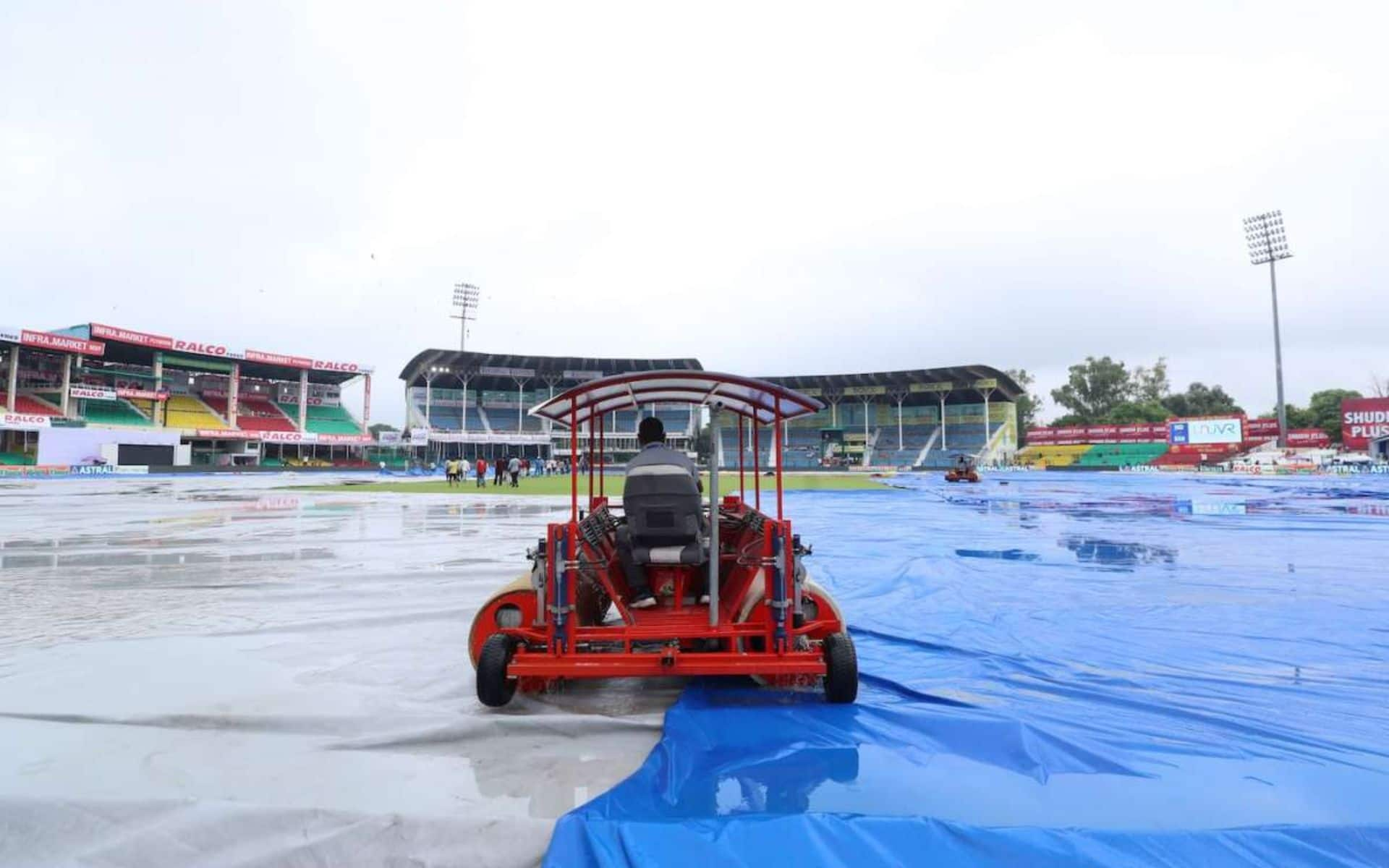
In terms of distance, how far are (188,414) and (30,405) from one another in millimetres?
9002

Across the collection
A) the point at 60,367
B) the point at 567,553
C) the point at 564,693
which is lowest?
the point at 564,693

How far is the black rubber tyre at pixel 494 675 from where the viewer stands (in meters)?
3.27

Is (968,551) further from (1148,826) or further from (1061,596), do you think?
(1148,826)

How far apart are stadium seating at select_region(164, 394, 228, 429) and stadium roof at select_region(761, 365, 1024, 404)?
50.6 m

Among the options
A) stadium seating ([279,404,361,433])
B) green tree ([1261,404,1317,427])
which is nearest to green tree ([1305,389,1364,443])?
green tree ([1261,404,1317,427])

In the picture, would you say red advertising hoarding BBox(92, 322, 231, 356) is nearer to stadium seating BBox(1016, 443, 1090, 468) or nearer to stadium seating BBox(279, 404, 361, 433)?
stadium seating BBox(279, 404, 361, 433)

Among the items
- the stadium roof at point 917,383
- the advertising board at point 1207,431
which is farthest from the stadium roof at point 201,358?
the advertising board at point 1207,431

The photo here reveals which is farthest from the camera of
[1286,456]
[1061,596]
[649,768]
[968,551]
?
[1286,456]

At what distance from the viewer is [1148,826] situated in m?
2.21

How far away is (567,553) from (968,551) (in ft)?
22.8

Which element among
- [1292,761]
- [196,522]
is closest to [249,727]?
[1292,761]

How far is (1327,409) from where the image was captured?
63.9 m

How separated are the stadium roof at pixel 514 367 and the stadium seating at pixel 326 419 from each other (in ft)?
27.8

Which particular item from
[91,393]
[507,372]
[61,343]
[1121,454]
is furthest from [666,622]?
[507,372]
